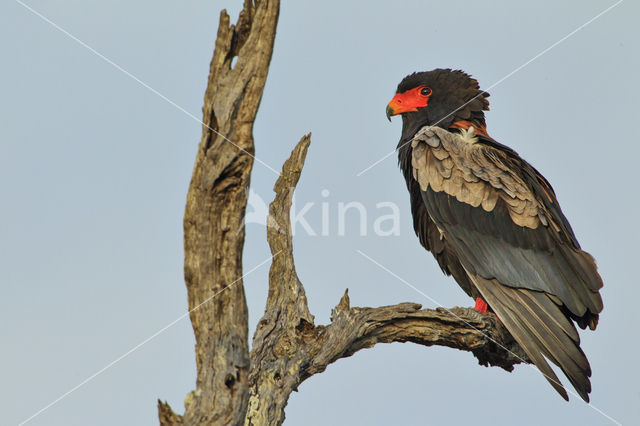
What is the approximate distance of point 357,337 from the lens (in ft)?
15.6

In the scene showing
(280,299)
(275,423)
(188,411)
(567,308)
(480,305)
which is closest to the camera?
(188,411)

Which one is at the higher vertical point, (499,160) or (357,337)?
(499,160)

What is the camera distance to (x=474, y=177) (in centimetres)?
588

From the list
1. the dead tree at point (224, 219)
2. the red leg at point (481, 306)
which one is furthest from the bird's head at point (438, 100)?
the dead tree at point (224, 219)

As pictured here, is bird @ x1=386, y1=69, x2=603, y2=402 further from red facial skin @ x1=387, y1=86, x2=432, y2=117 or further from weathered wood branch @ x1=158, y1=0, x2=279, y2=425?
weathered wood branch @ x1=158, y1=0, x2=279, y2=425

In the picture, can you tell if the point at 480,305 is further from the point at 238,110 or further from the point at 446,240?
the point at 238,110

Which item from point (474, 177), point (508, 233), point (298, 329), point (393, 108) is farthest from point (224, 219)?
point (393, 108)

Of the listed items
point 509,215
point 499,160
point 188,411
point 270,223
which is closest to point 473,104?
point 499,160

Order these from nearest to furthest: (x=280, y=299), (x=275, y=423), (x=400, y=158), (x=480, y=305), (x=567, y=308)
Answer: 1. (x=275, y=423)
2. (x=280, y=299)
3. (x=567, y=308)
4. (x=480, y=305)
5. (x=400, y=158)

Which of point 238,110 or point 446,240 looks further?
point 446,240

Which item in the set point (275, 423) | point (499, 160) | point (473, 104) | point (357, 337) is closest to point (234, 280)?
point (275, 423)

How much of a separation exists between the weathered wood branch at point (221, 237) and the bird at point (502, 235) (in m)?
2.67

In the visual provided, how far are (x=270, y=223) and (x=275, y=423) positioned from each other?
1.45 metres

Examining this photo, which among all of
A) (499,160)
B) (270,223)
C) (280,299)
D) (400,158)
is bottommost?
(280,299)
